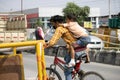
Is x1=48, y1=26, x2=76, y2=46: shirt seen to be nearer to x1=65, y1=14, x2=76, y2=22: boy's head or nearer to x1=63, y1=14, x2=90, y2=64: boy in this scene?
x1=63, y1=14, x2=90, y2=64: boy

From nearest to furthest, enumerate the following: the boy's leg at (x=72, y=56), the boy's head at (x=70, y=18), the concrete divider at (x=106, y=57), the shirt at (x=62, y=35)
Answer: the shirt at (x=62, y=35) → the boy's leg at (x=72, y=56) → the boy's head at (x=70, y=18) → the concrete divider at (x=106, y=57)

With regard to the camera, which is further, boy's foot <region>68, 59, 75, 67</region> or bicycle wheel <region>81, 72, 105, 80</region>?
bicycle wheel <region>81, 72, 105, 80</region>

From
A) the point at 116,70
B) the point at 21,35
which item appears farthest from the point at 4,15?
the point at 116,70

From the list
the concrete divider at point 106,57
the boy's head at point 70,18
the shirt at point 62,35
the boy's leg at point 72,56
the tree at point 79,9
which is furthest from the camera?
the tree at point 79,9

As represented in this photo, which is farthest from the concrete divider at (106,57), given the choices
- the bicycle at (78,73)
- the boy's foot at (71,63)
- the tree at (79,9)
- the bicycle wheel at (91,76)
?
the tree at (79,9)

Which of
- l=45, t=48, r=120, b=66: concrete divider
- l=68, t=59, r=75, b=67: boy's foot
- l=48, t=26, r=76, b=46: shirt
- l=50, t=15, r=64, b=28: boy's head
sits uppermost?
l=50, t=15, r=64, b=28: boy's head

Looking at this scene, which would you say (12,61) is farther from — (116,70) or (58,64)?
(116,70)

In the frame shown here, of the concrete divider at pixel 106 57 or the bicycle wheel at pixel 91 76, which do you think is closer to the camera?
the bicycle wheel at pixel 91 76

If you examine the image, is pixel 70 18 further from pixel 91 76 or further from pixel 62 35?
pixel 91 76

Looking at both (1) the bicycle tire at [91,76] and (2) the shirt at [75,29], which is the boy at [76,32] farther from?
(1) the bicycle tire at [91,76]

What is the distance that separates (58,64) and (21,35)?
11.1m

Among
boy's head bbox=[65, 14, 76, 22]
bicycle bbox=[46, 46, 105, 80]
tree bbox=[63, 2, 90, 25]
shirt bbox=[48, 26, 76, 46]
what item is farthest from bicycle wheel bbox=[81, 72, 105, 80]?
tree bbox=[63, 2, 90, 25]

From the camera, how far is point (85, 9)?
81.1 meters

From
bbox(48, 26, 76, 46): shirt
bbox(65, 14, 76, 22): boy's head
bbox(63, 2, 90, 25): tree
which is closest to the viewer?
bbox(48, 26, 76, 46): shirt
